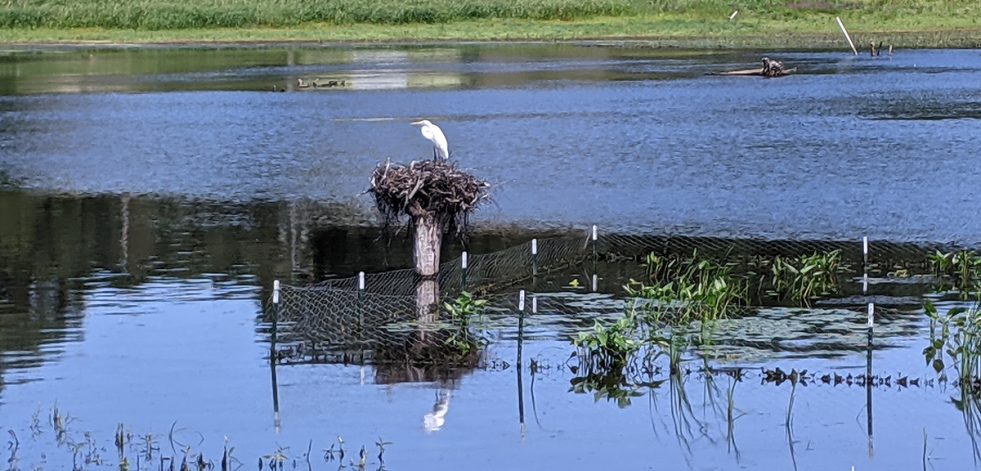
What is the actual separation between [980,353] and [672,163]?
1940cm

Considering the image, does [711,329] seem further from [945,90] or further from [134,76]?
[134,76]

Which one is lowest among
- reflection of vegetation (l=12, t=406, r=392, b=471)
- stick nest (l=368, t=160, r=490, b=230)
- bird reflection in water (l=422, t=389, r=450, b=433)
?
reflection of vegetation (l=12, t=406, r=392, b=471)

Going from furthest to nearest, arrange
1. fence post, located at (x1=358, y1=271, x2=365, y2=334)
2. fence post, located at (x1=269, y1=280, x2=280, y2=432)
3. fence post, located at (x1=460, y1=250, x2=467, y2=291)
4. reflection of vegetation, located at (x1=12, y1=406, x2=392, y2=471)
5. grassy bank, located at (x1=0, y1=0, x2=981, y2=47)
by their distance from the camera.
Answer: grassy bank, located at (x1=0, y1=0, x2=981, y2=47), fence post, located at (x1=460, y1=250, x2=467, y2=291), fence post, located at (x1=358, y1=271, x2=365, y2=334), fence post, located at (x1=269, y1=280, x2=280, y2=432), reflection of vegetation, located at (x1=12, y1=406, x2=392, y2=471)

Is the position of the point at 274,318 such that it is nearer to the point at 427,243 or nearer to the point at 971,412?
the point at 427,243

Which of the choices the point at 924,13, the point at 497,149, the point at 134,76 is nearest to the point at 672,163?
the point at 497,149

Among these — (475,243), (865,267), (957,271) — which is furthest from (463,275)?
(957,271)

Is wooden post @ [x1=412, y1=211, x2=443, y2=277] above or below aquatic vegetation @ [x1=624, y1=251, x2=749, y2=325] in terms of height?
above

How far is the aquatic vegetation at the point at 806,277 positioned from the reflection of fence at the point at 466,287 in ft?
3.24

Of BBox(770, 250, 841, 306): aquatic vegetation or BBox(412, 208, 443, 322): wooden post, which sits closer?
BBox(770, 250, 841, 306): aquatic vegetation

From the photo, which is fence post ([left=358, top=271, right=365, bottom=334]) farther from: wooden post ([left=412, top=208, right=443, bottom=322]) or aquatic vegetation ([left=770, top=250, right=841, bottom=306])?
aquatic vegetation ([left=770, top=250, right=841, bottom=306])

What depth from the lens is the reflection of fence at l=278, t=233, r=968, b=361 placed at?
60.0 feet

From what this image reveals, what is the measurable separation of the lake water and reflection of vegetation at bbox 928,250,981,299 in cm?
54

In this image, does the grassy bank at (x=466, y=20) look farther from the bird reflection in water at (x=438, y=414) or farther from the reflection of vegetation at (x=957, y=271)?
the bird reflection in water at (x=438, y=414)

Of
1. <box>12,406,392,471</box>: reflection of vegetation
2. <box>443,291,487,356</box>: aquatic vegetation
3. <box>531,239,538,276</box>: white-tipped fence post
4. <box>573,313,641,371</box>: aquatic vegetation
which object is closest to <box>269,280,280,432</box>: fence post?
<box>12,406,392,471</box>: reflection of vegetation
